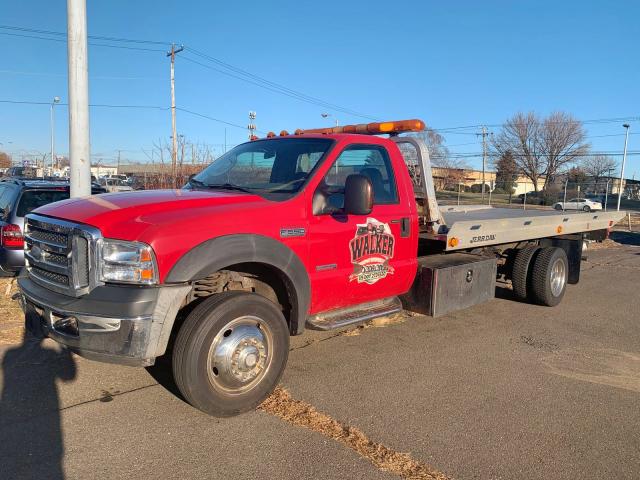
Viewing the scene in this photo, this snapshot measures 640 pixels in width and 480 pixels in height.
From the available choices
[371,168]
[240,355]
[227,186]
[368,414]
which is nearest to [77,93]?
[227,186]

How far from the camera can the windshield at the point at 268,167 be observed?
4.44m

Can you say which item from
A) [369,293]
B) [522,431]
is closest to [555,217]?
[369,293]

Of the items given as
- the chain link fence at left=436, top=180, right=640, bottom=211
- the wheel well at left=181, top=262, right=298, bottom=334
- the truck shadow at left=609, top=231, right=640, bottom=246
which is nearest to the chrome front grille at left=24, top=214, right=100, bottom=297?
the wheel well at left=181, top=262, right=298, bottom=334

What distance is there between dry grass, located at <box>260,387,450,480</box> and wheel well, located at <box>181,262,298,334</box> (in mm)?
571

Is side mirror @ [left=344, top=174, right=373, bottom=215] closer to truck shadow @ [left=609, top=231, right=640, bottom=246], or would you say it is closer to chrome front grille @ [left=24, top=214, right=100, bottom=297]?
chrome front grille @ [left=24, top=214, right=100, bottom=297]

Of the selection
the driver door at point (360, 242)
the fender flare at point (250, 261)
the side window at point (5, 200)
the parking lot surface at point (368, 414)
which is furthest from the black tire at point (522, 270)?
the side window at point (5, 200)

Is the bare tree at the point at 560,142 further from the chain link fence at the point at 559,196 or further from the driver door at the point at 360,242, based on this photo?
the driver door at the point at 360,242

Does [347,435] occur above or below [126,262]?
below

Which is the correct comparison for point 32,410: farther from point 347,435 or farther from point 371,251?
point 371,251

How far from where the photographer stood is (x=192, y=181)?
5.07 meters

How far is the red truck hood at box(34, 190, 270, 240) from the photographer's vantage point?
3.42m

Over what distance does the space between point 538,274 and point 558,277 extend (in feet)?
2.01

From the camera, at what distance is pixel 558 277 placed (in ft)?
25.1

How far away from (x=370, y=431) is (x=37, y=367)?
302 cm
